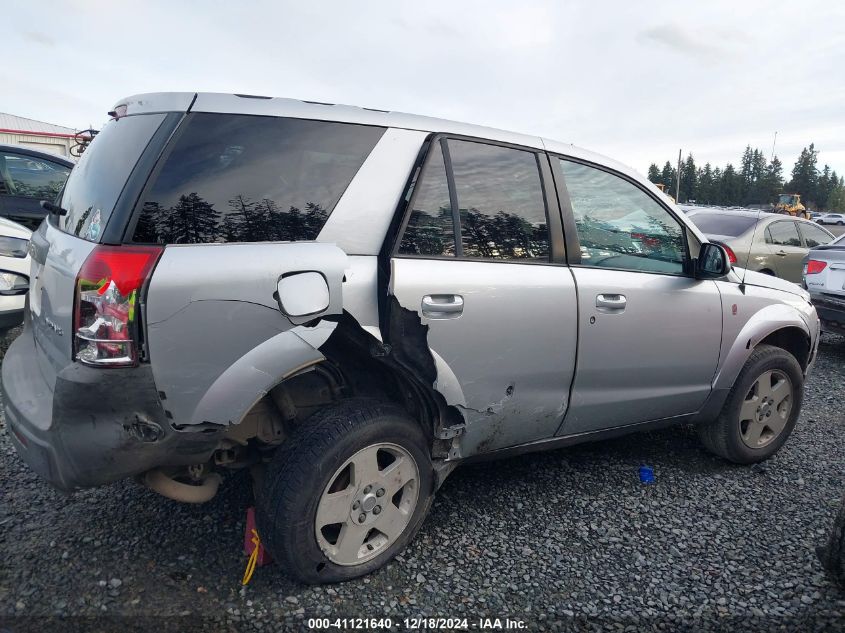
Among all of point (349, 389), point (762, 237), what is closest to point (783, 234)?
point (762, 237)

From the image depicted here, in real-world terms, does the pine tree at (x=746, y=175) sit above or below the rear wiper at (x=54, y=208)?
above

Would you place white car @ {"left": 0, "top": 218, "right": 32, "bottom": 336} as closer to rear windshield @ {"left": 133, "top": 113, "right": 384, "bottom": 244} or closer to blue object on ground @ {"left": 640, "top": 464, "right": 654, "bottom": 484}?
rear windshield @ {"left": 133, "top": 113, "right": 384, "bottom": 244}

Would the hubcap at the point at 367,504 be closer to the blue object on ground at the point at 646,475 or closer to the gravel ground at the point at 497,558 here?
the gravel ground at the point at 497,558

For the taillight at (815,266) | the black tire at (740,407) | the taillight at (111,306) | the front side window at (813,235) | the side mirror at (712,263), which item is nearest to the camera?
the taillight at (111,306)

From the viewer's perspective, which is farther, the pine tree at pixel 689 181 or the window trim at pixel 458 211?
the pine tree at pixel 689 181

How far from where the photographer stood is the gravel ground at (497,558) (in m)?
2.39

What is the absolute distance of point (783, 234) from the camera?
9703mm

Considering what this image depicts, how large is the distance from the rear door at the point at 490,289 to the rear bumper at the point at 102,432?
0.87 m

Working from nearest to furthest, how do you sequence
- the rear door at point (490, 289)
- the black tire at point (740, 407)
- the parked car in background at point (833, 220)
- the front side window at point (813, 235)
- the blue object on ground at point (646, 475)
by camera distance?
1. the rear door at point (490, 289)
2. the blue object on ground at point (646, 475)
3. the black tire at point (740, 407)
4. the front side window at point (813, 235)
5. the parked car in background at point (833, 220)

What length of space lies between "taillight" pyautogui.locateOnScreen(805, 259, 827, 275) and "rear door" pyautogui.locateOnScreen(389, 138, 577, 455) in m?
5.48

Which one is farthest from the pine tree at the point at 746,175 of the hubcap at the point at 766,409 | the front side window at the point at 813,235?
the hubcap at the point at 766,409

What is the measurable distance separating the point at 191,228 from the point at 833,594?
9.63 feet

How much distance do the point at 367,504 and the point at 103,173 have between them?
1639mm

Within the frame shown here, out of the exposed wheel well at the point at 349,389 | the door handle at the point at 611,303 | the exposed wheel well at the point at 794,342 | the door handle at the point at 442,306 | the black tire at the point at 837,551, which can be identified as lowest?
the black tire at the point at 837,551
